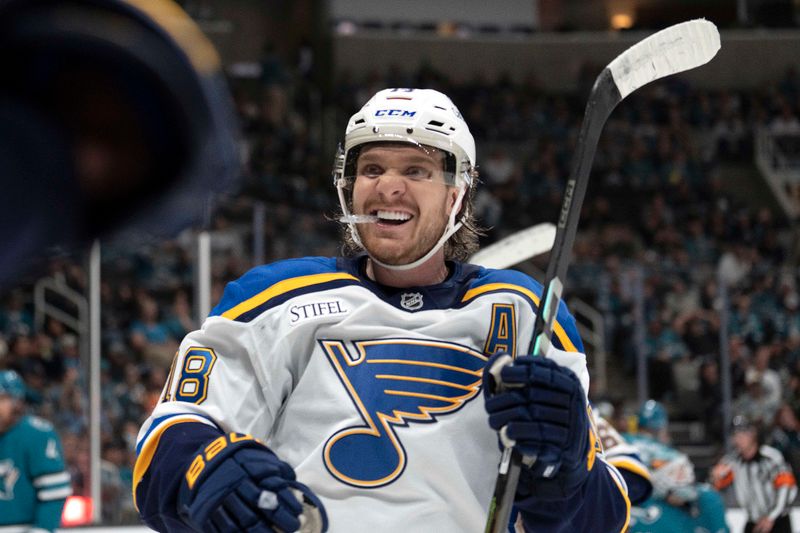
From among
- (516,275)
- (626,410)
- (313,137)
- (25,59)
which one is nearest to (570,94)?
(313,137)

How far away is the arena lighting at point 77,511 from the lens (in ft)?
18.1

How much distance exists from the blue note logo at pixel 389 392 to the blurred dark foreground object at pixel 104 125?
1.17 meters

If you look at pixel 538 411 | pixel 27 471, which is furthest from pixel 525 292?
pixel 27 471

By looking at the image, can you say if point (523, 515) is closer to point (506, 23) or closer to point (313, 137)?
point (313, 137)

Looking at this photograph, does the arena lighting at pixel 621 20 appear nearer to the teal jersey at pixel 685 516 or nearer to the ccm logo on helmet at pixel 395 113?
the teal jersey at pixel 685 516

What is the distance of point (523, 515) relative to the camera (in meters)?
1.90


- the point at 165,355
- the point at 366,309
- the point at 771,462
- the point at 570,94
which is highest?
the point at 570,94

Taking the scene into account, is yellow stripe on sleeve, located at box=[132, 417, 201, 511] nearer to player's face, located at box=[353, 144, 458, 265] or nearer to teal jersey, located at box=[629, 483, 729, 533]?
player's face, located at box=[353, 144, 458, 265]

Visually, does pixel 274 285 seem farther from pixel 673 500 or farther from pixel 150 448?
pixel 673 500

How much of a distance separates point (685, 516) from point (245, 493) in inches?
175

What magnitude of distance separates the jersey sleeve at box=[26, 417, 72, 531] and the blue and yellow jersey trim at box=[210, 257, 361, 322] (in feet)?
10.6

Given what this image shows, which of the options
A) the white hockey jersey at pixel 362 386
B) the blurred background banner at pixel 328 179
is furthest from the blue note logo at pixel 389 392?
the blurred background banner at pixel 328 179

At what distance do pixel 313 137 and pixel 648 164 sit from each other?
3.77m

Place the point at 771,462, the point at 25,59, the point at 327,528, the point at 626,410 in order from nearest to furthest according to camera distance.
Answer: the point at 25,59, the point at 327,528, the point at 771,462, the point at 626,410
